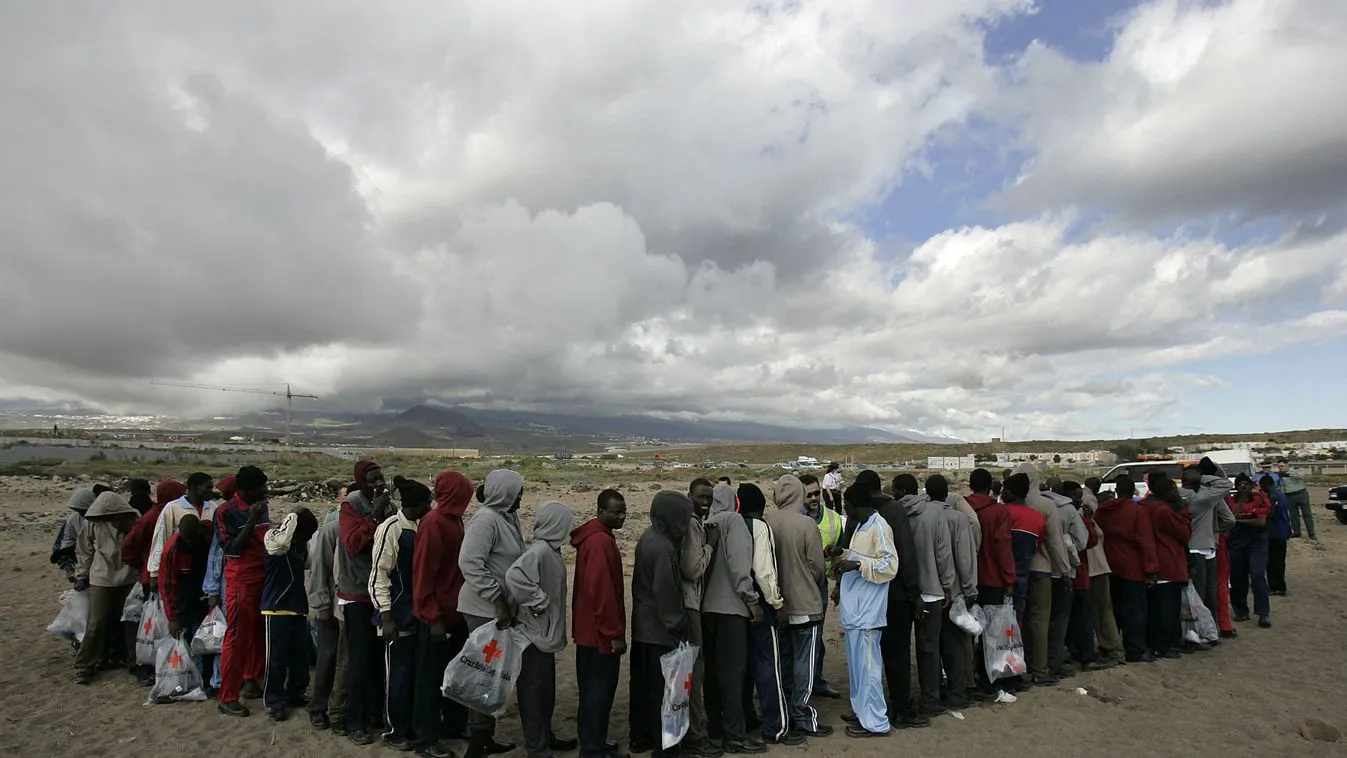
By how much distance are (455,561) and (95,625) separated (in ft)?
15.7

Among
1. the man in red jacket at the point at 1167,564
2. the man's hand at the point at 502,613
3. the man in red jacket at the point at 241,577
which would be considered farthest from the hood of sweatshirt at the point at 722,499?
the man in red jacket at the point at 1167,564

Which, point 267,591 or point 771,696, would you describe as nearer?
point 771,696

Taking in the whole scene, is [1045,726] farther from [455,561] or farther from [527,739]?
[455,561]

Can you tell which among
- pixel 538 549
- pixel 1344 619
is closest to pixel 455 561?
pixel 538 549

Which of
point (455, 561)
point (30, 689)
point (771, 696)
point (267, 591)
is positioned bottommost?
point (30, 689)

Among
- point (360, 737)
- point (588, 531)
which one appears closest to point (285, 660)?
point (360, 737)

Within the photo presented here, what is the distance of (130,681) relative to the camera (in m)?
7.41

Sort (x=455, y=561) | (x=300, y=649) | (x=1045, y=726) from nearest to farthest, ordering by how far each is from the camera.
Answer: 1. (x=455, y=561)
2. (x=1045, y=726)
3. (x=300, y=649)

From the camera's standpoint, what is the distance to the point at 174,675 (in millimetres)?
6781

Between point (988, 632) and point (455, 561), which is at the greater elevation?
point (455, 561)

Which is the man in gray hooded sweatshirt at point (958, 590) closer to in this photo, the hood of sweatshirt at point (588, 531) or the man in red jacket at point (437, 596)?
the hood of sweatshirt at point (588, 531)

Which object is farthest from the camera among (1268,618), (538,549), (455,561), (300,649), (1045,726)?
(1268,618)

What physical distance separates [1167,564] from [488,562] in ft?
24.6

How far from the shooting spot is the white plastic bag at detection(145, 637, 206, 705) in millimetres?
6770
